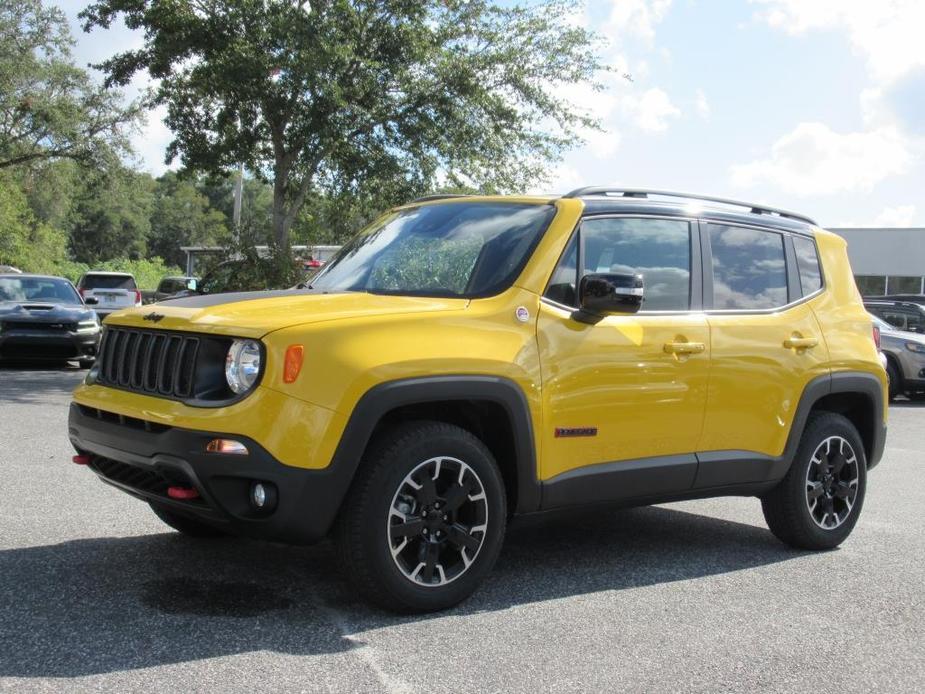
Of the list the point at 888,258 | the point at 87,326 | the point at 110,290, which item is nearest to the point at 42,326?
the point at 87,326

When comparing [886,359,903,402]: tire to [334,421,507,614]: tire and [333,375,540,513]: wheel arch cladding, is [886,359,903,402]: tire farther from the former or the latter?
[334,421,507,614]: tire

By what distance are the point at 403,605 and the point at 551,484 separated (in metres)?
0.89

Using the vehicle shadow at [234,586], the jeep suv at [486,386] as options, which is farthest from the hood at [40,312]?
the jeep suv at [486,386]

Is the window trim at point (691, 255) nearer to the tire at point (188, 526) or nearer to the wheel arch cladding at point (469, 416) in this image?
the wheel arch cladding at point (469, 416)

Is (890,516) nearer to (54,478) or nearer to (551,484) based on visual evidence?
(551,484)

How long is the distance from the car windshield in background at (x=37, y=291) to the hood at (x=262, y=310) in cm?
1339

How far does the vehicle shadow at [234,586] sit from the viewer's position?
3.93 metres

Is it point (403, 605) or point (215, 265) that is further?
point (215, 265)

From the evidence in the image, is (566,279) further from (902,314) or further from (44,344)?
(902,314)

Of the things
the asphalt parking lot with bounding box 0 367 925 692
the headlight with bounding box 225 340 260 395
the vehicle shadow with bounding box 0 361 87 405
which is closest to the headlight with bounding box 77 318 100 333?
the vehicle shadow with bounding box 0 361 87 405

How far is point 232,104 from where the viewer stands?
20188mm

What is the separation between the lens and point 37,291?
1758 centimetres

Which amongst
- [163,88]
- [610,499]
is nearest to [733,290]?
[610,499]

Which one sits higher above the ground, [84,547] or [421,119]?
[421,119]
